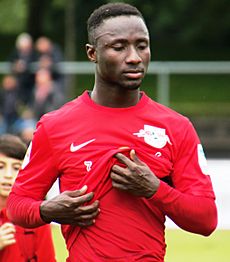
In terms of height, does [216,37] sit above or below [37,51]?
below

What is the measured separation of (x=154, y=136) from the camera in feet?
15.5

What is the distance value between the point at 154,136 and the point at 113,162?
23 centimetres

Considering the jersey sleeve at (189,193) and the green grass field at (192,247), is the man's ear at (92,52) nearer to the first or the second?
the jersey sleeve at (189,193)

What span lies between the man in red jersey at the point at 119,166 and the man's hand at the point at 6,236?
909 mm

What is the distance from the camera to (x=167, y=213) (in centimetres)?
469

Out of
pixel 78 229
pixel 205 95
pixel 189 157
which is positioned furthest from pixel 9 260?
pixel 205 95

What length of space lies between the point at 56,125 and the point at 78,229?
488mm

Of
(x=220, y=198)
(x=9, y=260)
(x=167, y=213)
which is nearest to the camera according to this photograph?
(x=167, y=213)

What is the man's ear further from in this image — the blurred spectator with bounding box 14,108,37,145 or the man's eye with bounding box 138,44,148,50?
the blurred spectator with bounding box 14,108,37,145

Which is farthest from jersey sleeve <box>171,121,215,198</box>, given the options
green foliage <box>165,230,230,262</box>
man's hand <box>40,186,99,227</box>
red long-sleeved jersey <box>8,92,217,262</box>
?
green foliage <box>165,230,230,262</box>

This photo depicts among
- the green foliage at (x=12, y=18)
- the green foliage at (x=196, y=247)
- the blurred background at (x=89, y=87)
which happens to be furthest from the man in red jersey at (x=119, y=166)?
the green foliage at (x=12, y=18)

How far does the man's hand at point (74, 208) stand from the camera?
4.67 metres

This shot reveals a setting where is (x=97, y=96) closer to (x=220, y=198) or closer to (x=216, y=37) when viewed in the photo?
(x=220, y=198)

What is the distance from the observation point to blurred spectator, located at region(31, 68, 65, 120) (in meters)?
19.0
